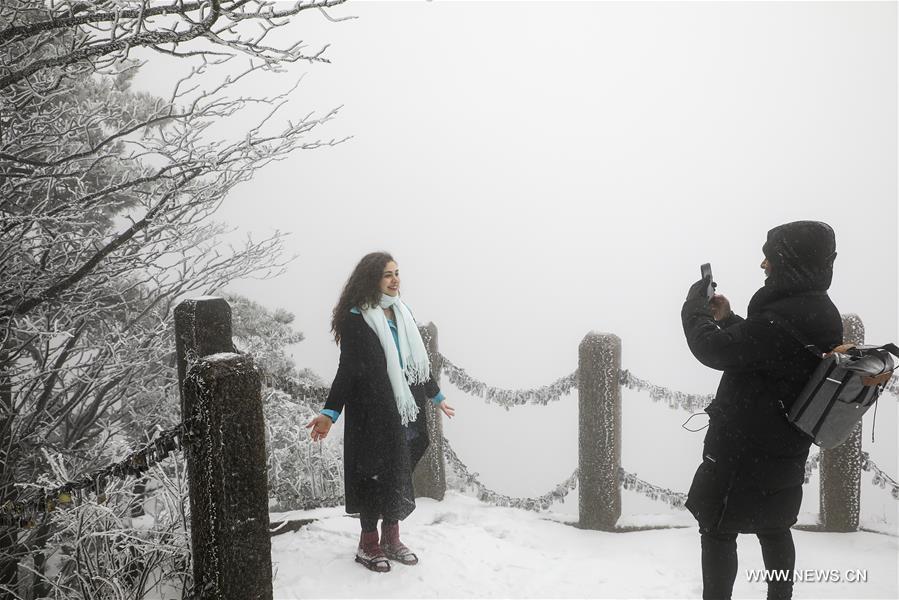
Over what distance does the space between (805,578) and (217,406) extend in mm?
3996

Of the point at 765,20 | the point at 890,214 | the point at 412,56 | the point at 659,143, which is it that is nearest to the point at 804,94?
the point at 659,143

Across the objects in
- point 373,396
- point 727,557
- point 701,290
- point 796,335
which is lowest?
point 727,557

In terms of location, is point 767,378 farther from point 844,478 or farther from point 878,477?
point 878,477

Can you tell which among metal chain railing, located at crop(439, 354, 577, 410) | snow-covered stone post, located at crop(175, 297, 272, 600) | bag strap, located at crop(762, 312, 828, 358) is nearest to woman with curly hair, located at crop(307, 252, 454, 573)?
snow-covered stone post, located at crop(175, 297, 272, 600)

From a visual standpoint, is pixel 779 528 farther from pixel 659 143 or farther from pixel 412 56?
pixel 412 56

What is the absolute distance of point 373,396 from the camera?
3469mm

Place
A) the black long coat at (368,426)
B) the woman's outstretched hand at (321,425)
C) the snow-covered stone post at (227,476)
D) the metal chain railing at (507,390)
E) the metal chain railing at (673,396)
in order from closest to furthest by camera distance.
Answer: the snow-covered stone post at (227,476), the woman's outstretched hand at (321,425), the black long coat at (368,426), the metal chain railing at (673,396), the metal chain railing at (507,390)

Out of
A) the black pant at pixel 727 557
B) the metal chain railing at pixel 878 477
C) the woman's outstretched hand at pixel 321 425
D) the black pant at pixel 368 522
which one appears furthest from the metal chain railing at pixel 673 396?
the woman's outstretched hand at pixel 321 425

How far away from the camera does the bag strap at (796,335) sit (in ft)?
7.79

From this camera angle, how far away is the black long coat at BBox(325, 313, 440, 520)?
3453mm

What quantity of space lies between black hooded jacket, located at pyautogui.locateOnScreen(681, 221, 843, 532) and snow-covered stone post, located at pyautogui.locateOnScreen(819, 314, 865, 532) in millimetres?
2304

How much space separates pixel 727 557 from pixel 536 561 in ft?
5.82

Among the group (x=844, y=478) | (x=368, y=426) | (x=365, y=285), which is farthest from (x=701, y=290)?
(x=844, y=478)

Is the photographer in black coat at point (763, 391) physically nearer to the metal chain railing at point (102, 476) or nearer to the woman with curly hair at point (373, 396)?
the woman with curly hair at point (373, 396)
